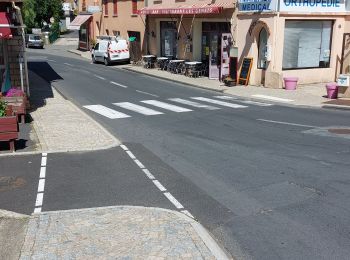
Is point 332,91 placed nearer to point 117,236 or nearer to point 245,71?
point 245,71

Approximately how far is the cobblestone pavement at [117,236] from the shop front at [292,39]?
16554mm

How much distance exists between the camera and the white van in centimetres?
3606

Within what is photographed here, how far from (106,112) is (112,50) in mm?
20871

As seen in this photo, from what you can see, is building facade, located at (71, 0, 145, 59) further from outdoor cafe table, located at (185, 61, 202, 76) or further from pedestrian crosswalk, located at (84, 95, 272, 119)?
pedestrian crosswalk, located at (84, 95, 272, 119)

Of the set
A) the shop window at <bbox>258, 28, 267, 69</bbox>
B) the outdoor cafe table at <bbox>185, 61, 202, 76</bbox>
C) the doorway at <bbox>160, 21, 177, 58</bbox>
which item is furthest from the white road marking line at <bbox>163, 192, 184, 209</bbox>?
the doorway at <bbox>160, 21, 177, 58</bbox>

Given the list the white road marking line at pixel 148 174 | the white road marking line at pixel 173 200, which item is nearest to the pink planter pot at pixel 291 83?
the white road marking line at pixel 148 174

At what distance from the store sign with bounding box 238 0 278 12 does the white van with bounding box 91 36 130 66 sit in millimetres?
14704

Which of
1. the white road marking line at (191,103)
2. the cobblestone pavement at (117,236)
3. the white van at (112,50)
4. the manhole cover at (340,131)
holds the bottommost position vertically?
the white road marking line at (191,103)

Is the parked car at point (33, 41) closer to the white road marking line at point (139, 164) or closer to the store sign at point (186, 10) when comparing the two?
the store sign at point (186, 10)

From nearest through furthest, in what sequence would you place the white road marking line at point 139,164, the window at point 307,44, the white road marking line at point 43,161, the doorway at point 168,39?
the white road marking line at point 139,164 → the white road marking line at point 43,161 → the window at point 307,44 → the doorway at point 168,39

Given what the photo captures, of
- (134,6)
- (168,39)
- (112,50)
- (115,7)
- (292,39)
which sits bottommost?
(112,50)

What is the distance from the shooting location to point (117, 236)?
589 cm

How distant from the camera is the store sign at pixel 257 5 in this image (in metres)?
21.4

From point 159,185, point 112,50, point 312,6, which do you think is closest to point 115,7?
point 112,50
